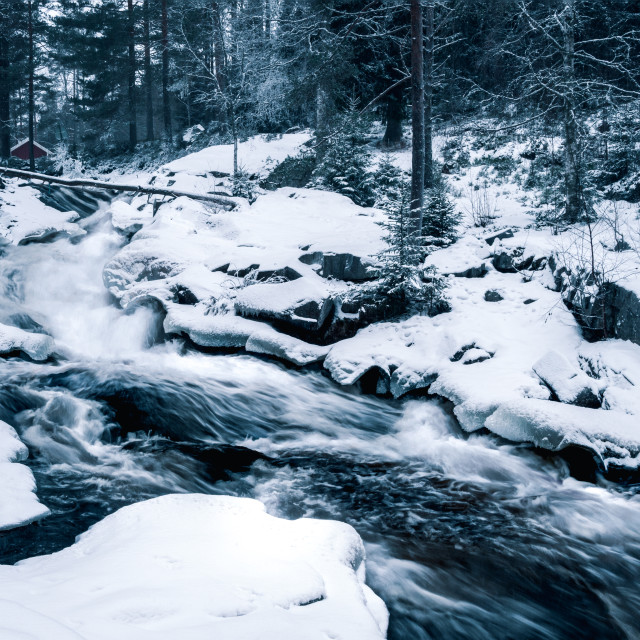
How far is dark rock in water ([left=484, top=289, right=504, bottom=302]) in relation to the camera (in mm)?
8859

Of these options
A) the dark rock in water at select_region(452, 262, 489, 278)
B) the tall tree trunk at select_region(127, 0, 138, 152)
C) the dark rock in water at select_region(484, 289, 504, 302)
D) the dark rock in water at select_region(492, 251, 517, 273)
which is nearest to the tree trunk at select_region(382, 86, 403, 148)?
the dark rock in water at select_region(492, 251, 517, 273)

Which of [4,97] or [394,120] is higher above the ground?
[4,97]

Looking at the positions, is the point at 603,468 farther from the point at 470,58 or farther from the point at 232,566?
the point at 470,58

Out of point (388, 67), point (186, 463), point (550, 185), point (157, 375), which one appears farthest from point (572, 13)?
point (186, 463)

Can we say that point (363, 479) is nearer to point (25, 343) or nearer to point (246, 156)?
point (25, 343)

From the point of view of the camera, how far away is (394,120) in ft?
69.8

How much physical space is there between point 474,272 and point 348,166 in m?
7.14

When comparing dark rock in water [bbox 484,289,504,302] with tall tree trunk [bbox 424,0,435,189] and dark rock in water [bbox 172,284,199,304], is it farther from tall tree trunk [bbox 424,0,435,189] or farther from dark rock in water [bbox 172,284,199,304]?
tall tree trunk [bbox 424,0,435,189]

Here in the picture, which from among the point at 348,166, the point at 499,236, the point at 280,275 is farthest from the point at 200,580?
the point at 348,166

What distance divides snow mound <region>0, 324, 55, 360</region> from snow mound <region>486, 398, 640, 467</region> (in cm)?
666

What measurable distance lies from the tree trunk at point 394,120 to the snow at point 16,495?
17.8m

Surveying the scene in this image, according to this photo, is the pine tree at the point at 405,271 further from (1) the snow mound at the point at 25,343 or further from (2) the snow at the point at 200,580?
(1) the snow mound at the point at 25,343

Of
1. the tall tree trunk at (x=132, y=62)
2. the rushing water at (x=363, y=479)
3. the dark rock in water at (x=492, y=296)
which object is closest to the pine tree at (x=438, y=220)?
the dark rock in water at (x=492, y=296)

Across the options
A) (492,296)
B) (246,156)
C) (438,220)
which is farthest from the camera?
(246,156)
